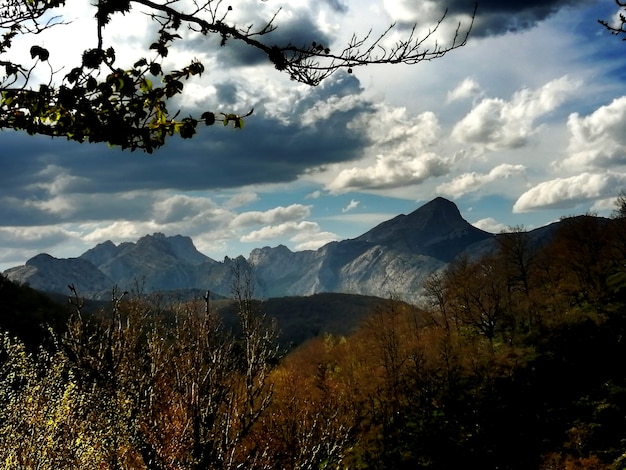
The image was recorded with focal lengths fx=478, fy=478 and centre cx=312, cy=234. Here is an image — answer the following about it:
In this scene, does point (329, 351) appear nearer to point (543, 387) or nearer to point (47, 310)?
point (543, 387)

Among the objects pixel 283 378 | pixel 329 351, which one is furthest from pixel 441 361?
pixel 329 351

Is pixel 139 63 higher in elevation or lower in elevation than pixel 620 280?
higher

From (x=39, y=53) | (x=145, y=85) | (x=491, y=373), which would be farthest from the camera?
(x=491, y=373)

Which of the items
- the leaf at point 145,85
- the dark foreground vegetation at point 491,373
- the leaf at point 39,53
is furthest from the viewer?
the dark foreground vegetation at point 491,373

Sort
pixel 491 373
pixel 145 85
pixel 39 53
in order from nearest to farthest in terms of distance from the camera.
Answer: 1. pixel 39 53
2. pixel 145 85
3. pixel 491 373

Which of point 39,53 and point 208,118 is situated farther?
point 208,118

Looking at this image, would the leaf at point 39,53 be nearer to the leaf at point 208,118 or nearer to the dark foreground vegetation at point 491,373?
the leaf at point 208,118

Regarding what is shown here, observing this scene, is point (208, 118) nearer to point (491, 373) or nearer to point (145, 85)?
point (145, 85)

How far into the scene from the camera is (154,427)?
41.3 ft

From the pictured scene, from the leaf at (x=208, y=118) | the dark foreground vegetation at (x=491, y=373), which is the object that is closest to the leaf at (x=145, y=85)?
the leaf at (x=208, y=118)

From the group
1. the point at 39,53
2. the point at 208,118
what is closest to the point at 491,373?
the point at 208,118

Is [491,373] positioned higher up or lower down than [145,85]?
lower down

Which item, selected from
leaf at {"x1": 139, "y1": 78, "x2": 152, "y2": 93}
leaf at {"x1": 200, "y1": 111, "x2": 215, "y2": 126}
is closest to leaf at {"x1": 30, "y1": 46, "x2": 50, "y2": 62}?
leaf at {"x1": 139, "y1": 78, "x2": 152, "y2": 93}

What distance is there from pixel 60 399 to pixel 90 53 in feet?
41.3
